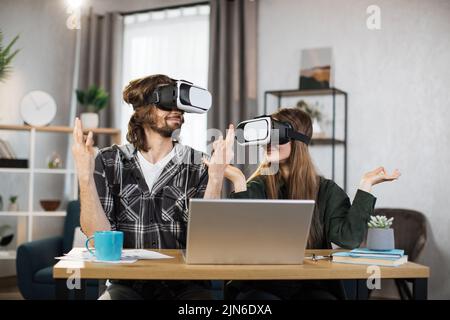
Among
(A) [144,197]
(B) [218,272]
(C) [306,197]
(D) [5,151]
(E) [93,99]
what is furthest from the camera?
(E) [93,99]

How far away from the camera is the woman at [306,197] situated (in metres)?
1.82

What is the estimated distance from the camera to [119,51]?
500 centimetres

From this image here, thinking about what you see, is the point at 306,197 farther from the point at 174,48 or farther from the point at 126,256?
the point at 174,48

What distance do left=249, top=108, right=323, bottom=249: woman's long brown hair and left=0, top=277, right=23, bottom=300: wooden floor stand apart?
244cm

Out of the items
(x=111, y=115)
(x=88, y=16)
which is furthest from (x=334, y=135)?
(x=88, y=16)

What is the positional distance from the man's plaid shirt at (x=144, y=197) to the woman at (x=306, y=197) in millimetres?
182

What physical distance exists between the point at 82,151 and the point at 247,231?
1.66 feet

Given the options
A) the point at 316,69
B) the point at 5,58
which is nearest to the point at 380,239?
the point at 316,69

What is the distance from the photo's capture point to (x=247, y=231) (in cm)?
150

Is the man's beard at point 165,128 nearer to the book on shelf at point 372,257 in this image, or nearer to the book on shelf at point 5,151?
the book on shelf at point 372,257

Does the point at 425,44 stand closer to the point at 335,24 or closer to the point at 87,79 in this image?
the point at 335,24

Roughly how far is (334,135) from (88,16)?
221 centimetres

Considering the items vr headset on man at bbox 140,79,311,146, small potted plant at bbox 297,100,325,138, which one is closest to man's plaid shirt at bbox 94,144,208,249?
vr headset on man at bbox 140,79,311,146

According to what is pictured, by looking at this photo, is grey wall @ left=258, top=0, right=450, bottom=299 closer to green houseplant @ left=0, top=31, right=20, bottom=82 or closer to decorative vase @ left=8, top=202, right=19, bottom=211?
green houseplant @ left=0, top=31, right=20, bottom=82
